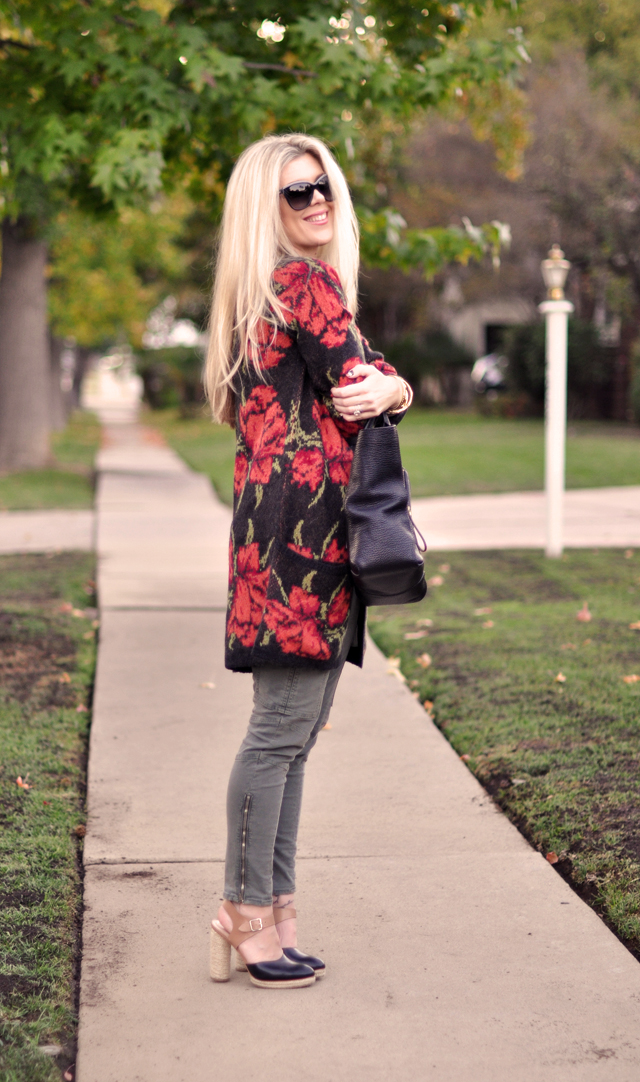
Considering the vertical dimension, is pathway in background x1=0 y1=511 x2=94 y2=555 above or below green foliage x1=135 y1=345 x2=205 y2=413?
below

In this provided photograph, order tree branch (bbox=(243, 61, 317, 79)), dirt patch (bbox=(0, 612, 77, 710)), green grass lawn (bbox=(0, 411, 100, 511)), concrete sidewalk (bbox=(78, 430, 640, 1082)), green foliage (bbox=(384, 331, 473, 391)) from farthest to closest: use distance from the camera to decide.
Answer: green foliage (bbox=(384, 331, 473, 391)) → green grass lawn (bbox=(0, 411, 100, 511)) → tree branch (bbox=(243, 61, 317, 79)) → dirt patch (bbox=(0, 612, 77, 710)) → concrete sidewalk (bbox=(78, 430, 640, 1082))

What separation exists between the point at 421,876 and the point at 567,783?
2.74ft

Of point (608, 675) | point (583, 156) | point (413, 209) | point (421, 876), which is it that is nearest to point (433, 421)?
point (413, 209)

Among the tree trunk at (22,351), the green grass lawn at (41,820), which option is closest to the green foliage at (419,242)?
the green grass lawn at (41,820)

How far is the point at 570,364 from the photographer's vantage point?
25.3 metres

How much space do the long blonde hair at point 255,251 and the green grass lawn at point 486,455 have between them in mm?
9880

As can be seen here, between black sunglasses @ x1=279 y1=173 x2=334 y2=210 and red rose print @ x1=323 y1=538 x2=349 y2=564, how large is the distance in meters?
0.77

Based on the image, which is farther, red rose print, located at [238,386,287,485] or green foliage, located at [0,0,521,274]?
green foliage, located at [0,0,521,274]

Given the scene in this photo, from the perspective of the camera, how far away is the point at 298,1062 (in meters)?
2.34

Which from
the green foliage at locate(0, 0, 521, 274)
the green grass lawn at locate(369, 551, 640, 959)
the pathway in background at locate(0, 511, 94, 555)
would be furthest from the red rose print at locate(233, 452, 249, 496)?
the pathway in background at locate(0, 511, 94, 555)

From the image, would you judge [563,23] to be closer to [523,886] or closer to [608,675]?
[608,675]

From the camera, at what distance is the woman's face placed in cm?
259

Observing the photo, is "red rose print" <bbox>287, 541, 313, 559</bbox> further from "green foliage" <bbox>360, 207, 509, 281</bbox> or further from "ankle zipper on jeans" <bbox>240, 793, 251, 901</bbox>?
"green foliage" <bbox>360, 207, 509, 281</bbox>

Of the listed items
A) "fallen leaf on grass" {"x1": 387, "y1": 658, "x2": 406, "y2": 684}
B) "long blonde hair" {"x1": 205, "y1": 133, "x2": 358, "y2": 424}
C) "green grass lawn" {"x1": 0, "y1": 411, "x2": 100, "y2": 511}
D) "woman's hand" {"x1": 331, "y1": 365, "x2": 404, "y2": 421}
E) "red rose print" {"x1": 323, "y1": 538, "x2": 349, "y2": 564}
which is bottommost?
"fallen leaf on grass" {"x1": 387, "y1": 658, "x2": 406, "y2": 684}
